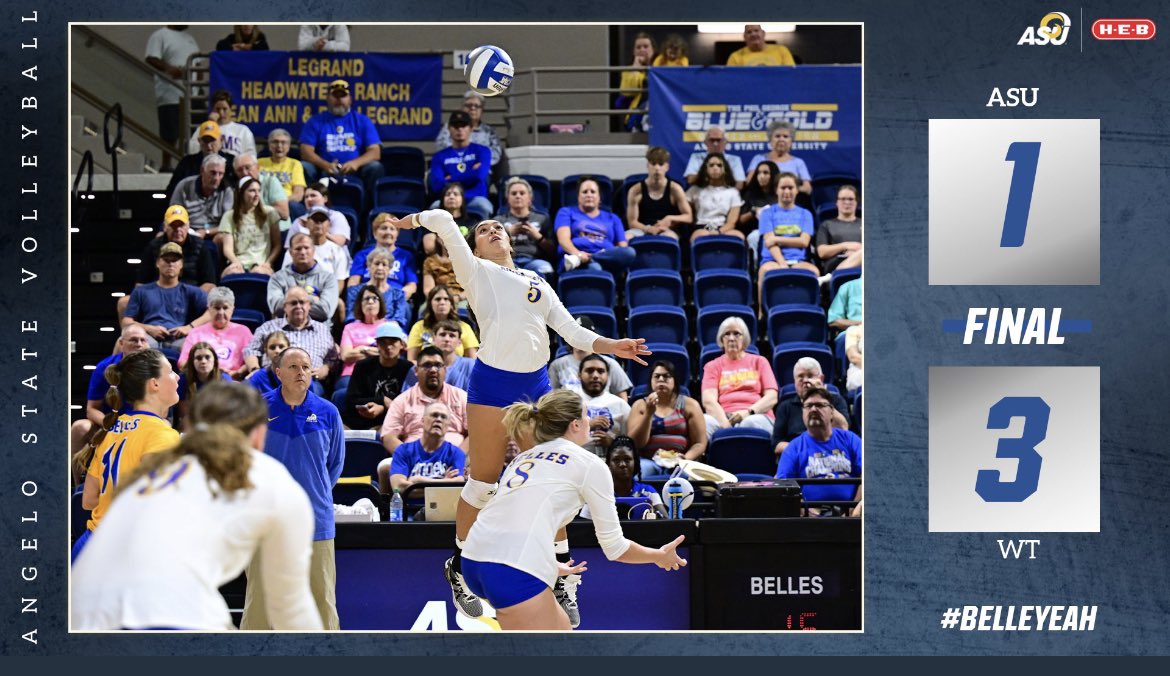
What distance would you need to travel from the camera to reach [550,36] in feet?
50.2

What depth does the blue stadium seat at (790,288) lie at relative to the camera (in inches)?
455

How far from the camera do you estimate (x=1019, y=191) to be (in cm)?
790

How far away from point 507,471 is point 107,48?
890 centimetres

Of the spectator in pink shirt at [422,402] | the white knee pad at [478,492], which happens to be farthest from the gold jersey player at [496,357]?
the spectator in pink shirt at [422,402]

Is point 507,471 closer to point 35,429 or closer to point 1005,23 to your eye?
point 35,429

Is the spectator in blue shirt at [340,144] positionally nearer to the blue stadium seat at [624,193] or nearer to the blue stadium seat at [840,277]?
the blue stadium seat at [624,193]

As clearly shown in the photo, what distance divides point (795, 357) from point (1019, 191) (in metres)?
3.16

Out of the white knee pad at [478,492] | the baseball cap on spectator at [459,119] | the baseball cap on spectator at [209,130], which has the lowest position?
the white knee pad at [478,492]

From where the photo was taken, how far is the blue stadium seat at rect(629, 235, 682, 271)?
1216 centimetres

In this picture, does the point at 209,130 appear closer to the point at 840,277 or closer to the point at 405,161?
the point at 405,161

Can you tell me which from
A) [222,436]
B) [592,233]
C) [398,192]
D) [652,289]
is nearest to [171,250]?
Answer: [398,192]

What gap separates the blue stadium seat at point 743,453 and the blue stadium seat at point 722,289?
1.90m

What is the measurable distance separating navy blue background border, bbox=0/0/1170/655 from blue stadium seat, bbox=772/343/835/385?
279cm

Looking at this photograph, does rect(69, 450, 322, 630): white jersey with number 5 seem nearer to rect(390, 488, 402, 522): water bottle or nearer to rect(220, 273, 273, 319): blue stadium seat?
rect(390, 488, 402, 522): water bottle
